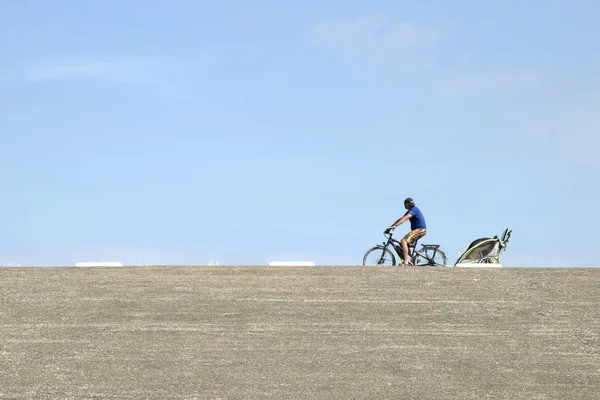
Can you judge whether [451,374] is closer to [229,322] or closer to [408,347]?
[408,347]

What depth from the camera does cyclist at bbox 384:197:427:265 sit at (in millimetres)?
25125

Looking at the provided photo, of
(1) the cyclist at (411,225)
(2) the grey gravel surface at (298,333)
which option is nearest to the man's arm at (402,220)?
(1) the cyclist at (411,225)

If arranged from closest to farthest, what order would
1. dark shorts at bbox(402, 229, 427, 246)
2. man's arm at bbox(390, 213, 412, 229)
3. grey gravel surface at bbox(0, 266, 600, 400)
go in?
grey gravel surface at bbox(0, 266, 600, 400)
man's arm at bbox(390, 213, 412, 229)
dark shorts at bbox(402, 229, 427, 246)

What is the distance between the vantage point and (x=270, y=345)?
17375 mm

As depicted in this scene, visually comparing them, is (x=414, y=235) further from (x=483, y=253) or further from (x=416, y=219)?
(x=483, y=253)

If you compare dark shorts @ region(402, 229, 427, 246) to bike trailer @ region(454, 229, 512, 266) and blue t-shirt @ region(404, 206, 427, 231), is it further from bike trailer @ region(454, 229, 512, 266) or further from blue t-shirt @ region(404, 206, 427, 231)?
bike trailer @ region(454, 229, 512, 266)

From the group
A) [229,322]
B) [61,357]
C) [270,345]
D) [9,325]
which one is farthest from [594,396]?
[9,325]

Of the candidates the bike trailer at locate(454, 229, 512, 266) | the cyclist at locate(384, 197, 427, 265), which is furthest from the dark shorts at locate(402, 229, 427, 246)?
the bike trailer at locate(454, 229, 512, 266)

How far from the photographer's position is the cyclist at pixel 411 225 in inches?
989

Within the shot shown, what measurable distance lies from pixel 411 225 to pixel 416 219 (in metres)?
0.23

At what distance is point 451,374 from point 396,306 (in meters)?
3.69

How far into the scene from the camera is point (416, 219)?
996 inches

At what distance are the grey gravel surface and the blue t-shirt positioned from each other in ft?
6.82

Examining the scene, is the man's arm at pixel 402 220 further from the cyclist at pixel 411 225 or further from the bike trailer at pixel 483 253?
the bike trailer at pixel 483 253
